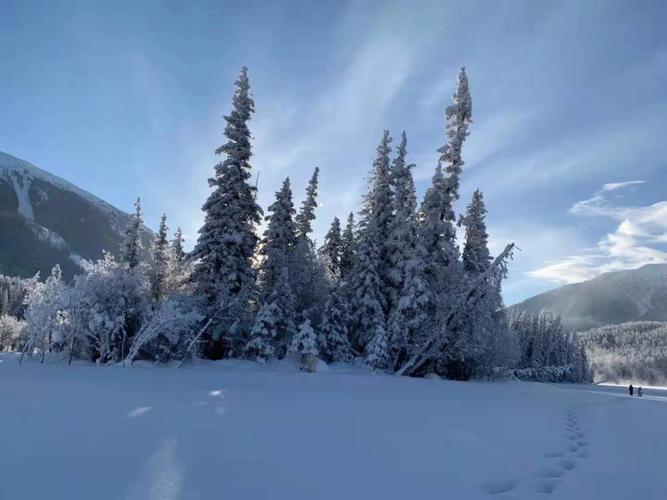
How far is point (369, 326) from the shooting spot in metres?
28.5

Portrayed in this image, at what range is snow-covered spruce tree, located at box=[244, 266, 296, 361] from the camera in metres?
23.5

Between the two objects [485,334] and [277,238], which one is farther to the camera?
[277,238]

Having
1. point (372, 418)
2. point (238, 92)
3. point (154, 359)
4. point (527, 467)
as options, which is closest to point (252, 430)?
point (372, 418)

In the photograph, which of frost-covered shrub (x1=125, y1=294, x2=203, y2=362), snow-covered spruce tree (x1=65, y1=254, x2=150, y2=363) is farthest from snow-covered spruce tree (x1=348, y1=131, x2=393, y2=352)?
snow-covered spruce tree (x1=65, y1=254, x2=150, y2=363)

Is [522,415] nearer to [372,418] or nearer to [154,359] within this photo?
[372,418]

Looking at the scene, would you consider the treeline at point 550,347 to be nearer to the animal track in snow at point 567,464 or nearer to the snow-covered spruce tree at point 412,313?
the snow-covered spruce tree at point 412,313

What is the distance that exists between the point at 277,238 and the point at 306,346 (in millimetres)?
10556

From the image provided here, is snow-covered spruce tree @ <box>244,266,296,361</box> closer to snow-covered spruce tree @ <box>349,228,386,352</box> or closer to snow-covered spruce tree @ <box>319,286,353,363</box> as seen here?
snow-covered spruce tree @ <box>319,286,353,363</box>

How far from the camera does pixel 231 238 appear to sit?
81.4 feet

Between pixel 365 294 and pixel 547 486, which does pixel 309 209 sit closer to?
pixel 365 294

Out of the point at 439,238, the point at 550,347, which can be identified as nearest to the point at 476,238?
the point at 439,238

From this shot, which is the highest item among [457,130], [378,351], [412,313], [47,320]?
[457,130]

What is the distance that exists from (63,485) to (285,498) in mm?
1760

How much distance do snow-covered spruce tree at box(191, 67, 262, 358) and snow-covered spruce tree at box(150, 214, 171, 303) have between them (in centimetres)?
705
